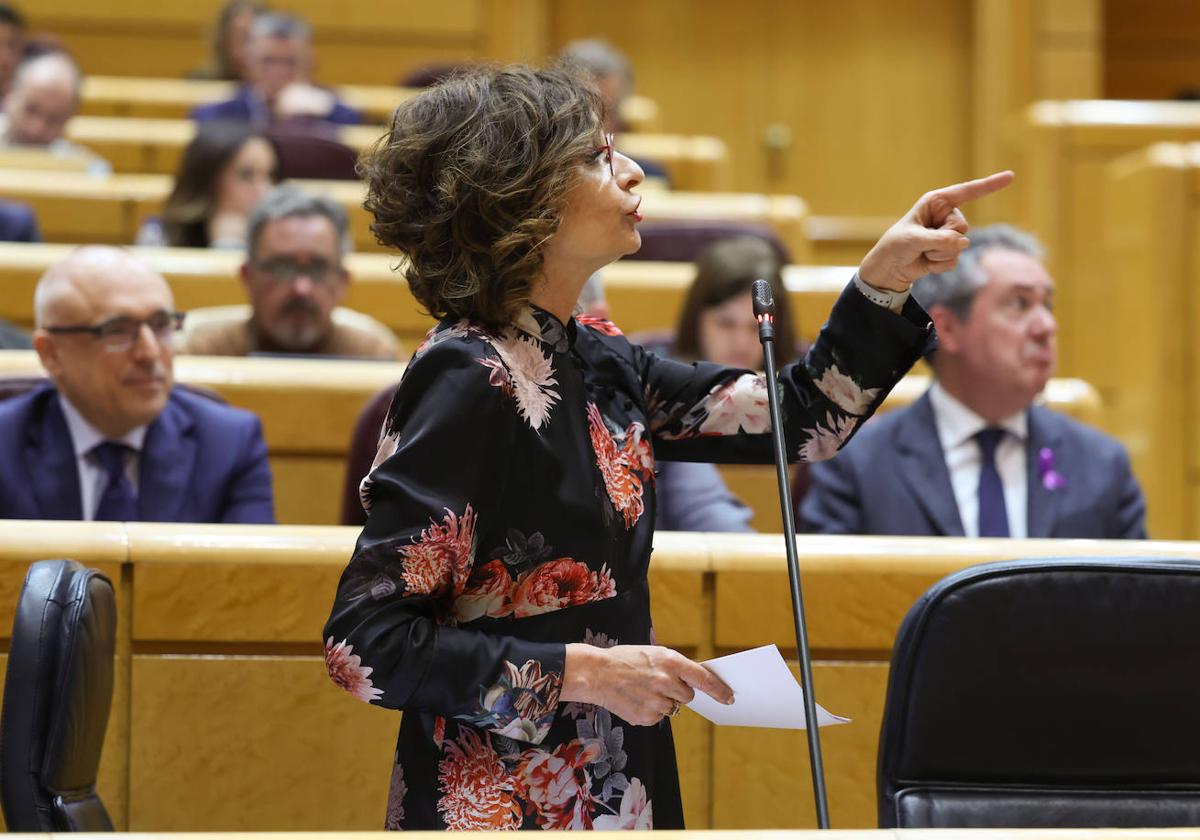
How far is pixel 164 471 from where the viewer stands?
1625 mm

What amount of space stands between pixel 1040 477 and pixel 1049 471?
0.01 metres

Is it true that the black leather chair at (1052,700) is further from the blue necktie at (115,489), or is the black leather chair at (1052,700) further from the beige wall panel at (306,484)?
the beige wall panel at (306,484)

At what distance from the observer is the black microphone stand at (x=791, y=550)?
0.76 metres

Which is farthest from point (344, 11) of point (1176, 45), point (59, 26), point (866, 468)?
point (866, 468)

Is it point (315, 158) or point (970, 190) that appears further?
point (315, 158)

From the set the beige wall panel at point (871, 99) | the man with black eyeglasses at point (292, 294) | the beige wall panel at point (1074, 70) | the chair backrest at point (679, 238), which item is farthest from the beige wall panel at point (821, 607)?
the beige wall panel at point (871, 99)

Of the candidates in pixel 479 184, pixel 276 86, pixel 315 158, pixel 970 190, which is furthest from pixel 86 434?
pixel 276 86

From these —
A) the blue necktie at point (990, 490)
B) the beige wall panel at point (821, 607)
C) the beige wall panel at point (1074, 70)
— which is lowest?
the blue necktie at point (990, 490)

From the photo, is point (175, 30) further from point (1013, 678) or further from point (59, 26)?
point (1013, 678)

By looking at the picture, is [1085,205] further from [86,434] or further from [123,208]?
[86,434]

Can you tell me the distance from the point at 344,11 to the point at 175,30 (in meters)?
0.51

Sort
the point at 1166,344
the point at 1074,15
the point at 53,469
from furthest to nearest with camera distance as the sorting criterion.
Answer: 1. the point at 1074,15
2. the point at 1166,344
3. the point at 53,469

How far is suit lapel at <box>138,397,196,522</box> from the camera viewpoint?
161 centimetres

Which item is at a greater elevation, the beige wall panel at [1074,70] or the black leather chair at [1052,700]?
the beige wall panel at [1074,70]
